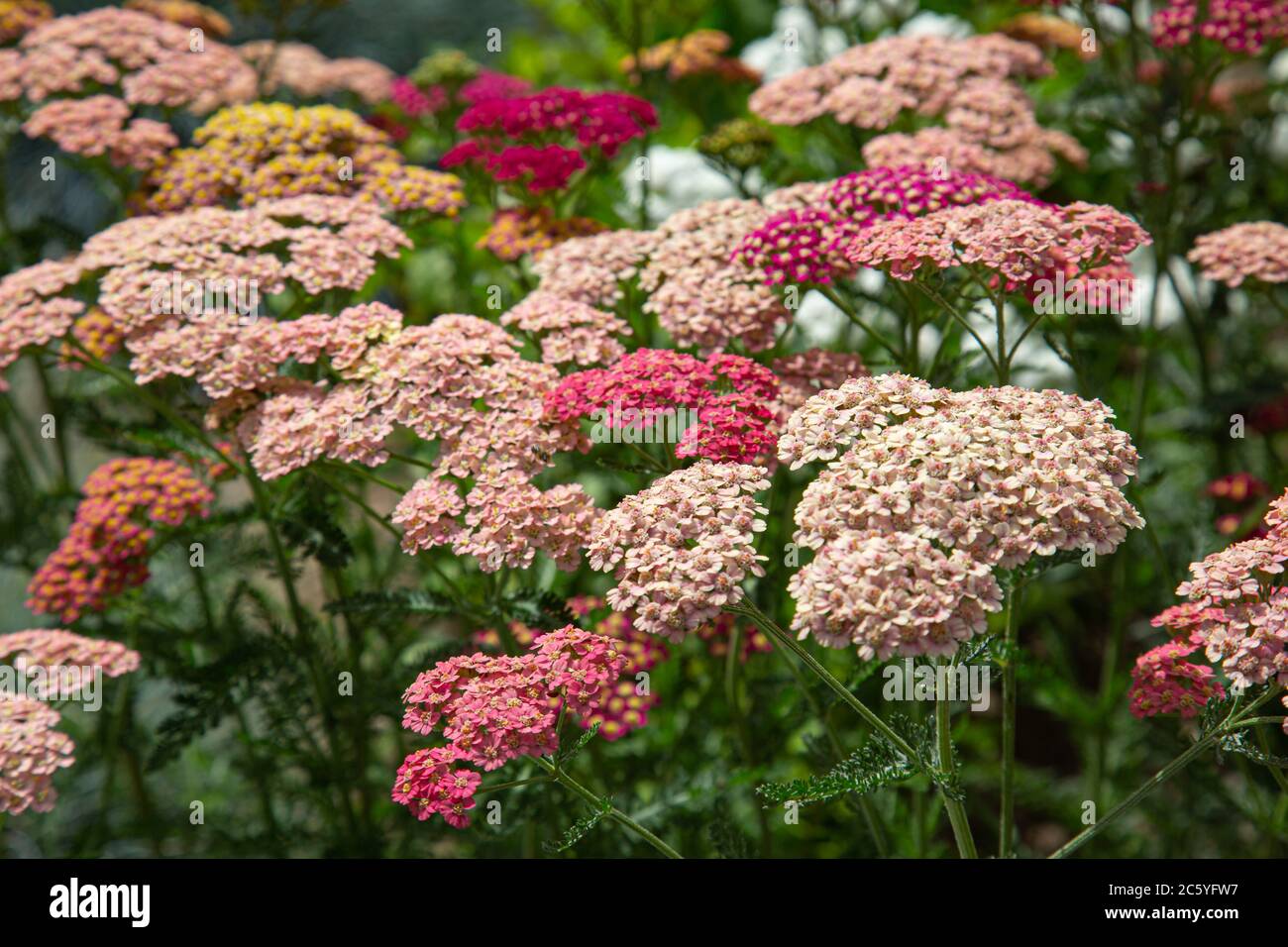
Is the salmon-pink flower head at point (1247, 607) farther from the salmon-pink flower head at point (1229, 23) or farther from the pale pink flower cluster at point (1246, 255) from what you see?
the salmon-pink flower head at point (1229, 23)

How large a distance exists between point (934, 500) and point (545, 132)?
218 cm

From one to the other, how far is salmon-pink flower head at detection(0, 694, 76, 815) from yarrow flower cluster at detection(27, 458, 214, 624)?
646mm

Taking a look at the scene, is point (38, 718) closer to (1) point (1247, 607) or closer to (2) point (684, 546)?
(2) point (684, 546)

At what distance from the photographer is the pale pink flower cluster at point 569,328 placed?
333cm

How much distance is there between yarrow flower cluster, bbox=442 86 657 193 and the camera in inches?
154

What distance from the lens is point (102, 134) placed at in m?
4.14

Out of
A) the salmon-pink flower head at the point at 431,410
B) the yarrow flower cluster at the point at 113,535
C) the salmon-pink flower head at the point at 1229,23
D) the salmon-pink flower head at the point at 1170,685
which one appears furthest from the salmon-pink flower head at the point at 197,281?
the salmon-pink flower head at the point at 1229,23

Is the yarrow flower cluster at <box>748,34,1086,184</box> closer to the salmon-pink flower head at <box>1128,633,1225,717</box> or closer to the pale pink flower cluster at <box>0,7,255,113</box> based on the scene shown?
the salmon-pink flower head at <box>1128,633,1225,717</box>

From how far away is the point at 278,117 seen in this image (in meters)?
4.07

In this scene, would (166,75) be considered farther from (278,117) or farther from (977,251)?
(977,251)

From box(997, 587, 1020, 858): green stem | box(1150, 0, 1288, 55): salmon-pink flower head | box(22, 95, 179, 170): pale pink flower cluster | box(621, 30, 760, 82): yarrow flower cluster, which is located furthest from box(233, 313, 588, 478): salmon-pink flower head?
box(1150, 0, 1288, 55): salmon-pink flower head

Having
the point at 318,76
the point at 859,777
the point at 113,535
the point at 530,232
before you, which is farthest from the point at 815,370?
the point at 318,76

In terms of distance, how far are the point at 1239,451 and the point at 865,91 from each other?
83.0 inches
